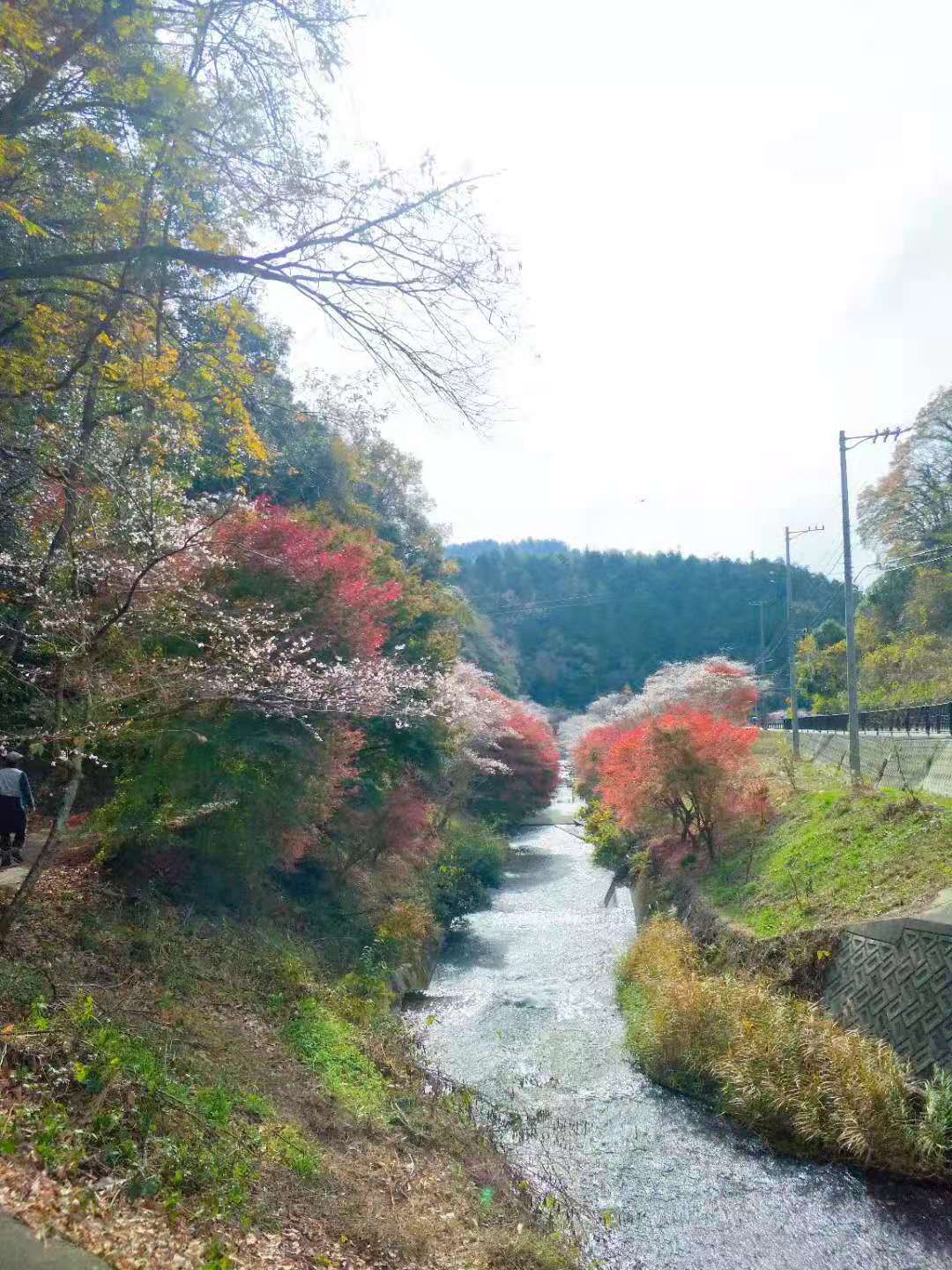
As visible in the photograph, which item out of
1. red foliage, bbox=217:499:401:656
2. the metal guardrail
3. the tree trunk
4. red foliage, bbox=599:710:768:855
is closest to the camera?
the tree trunk

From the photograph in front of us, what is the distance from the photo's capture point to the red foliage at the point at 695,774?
1945cm

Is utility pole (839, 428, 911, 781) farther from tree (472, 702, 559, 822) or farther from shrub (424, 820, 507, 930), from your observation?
tree (472, 702, 559, 822)

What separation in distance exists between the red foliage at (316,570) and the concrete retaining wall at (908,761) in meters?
11.3

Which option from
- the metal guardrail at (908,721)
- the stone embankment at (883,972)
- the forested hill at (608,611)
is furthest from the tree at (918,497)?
the forested hill at (608,611)

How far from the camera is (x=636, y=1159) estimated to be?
9609 millimetres

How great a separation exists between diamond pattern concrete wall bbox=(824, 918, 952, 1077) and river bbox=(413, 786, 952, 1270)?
A: 167 cm

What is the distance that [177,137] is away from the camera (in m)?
6.50

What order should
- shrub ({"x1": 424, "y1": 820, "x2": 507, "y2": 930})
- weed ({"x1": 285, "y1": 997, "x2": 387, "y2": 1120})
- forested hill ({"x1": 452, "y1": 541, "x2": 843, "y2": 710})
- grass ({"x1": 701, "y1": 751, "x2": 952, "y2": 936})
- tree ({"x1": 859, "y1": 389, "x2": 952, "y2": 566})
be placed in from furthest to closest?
forested hill ({"x1": 452, "y1": 541, "x2": 843, "y2": 710}), tree ({"x1": 859, "y1": 389, "x2": 952, "y2": 566}), shrub ({"x1": 424, "y1": 820, "x2": 507, "y2": 930}), grass ({"x1": 701, "y1": 751, "x2": 952, "y2": 936}), weed ({"x1": 285, "y1": 997, "x2": 387, "y2": 1120})

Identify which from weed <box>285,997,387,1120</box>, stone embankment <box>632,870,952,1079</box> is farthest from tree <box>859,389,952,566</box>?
weed <box>285,997,387,1120</box>

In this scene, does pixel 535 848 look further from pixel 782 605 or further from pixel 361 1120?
pixel 782 605

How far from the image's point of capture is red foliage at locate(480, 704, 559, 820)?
3819 centimetres

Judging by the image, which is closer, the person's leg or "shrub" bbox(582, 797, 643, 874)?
the person's leg

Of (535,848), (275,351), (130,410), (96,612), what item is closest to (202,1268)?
(96,612)

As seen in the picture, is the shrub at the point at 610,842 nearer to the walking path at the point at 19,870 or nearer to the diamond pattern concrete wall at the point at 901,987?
the diamond pattern concrete wall at the point at 901,987
